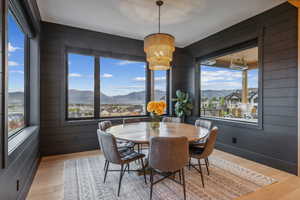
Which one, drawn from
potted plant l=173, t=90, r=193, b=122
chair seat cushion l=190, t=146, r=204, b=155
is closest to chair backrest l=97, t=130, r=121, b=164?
chair seat cushion l=190, t=146, r=204, b=155

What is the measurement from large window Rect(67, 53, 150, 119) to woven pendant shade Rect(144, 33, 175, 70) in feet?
6.41

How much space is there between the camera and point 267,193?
2086 mm

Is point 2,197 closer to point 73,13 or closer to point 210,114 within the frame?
point 73,13

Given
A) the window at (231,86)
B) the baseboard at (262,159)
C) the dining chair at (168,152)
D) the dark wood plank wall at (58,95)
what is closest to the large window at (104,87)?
the dark wood plank wall at (58,95)

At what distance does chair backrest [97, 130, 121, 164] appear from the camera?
6.34ft

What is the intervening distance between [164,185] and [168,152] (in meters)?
0.76

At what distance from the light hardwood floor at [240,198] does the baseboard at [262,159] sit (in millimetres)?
92

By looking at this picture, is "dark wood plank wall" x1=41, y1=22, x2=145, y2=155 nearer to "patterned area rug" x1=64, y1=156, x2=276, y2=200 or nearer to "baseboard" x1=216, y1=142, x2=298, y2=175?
"patterned area rug" x1=64, y1=156, x2=276, y2=200

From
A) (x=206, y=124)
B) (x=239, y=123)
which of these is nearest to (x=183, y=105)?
(x=239, y=123)

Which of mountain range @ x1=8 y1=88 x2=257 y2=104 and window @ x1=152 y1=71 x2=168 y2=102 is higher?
window @ x1=152 y1=71 x2=168 y2=102

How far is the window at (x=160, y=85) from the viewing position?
4824 mm

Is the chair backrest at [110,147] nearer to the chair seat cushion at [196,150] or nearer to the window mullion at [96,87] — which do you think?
the chair seat cushion at [196,150]

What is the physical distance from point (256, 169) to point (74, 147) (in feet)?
12.1

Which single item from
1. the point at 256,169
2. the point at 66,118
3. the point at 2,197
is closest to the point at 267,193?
the point at 256,169
